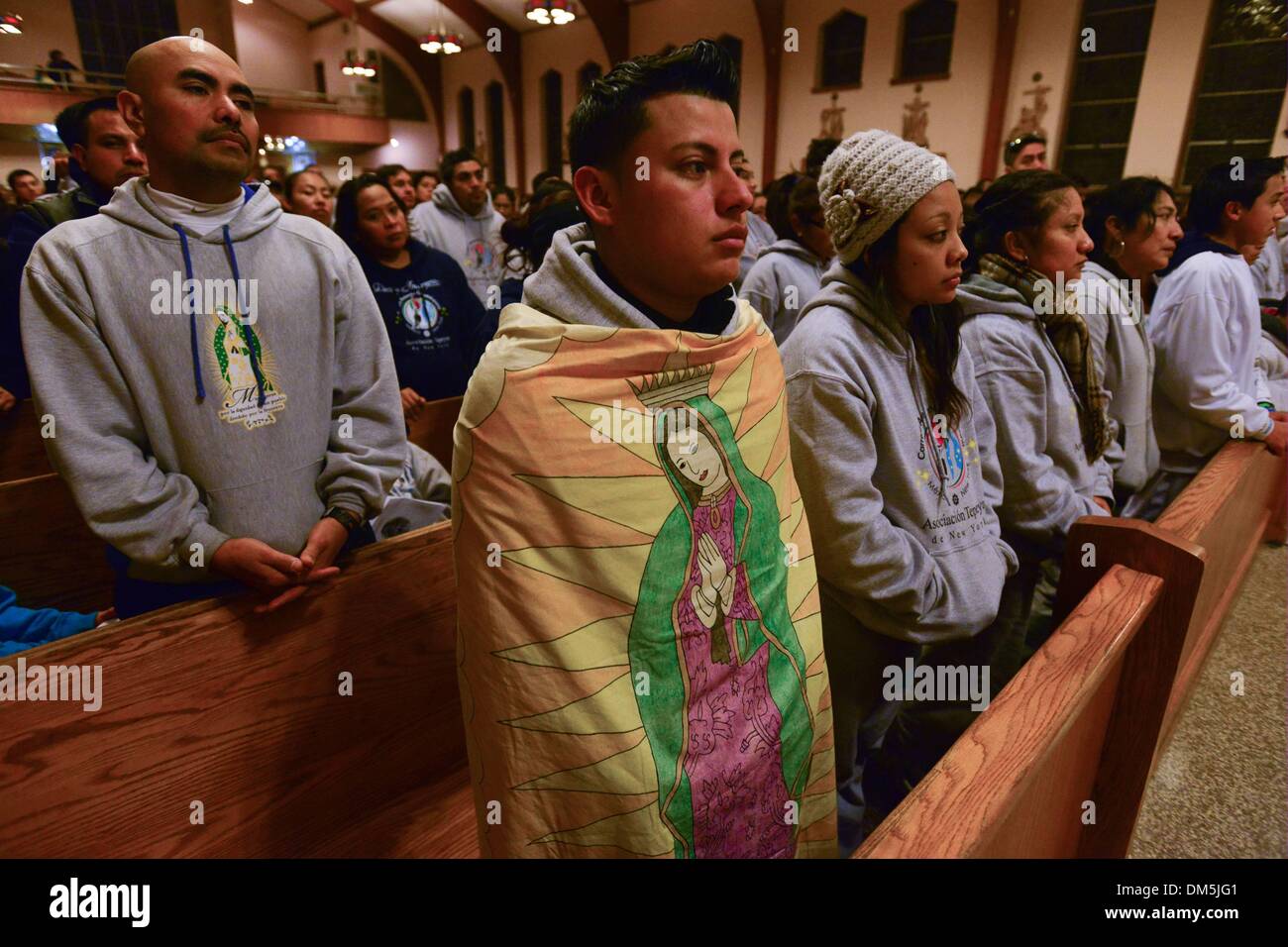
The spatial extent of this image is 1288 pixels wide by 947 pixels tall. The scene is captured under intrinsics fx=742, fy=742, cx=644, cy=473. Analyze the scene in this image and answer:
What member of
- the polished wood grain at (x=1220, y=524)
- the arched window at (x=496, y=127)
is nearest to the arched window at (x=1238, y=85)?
the polished wood grain at (x=1220, y=524)

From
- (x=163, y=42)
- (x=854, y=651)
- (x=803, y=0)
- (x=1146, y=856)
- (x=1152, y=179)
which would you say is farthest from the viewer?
(x=803, y=0)

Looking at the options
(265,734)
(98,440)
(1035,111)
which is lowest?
(265,734)

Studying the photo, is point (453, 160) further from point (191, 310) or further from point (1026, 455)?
point (1026, 455)

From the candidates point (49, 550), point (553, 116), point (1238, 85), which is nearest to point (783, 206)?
point (49, 550)

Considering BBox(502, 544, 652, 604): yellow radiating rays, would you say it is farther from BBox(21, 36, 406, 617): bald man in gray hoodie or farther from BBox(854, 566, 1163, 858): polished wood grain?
BBox(21, 36, 406, 617): bald man in gray hoodie

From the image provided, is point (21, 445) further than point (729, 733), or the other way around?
point (21, 445)

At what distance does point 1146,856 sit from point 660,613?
1.76 m

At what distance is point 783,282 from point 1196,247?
5.56ft

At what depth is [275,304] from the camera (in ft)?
4.86

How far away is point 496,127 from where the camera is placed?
58.1ft

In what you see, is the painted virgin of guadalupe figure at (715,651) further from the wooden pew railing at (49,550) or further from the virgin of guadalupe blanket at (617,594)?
the wooden pew railing at (49,550)

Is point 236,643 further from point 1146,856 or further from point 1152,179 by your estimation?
point 1152,179

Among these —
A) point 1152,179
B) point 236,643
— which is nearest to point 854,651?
point 236,643

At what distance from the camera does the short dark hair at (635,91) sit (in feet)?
3.62
